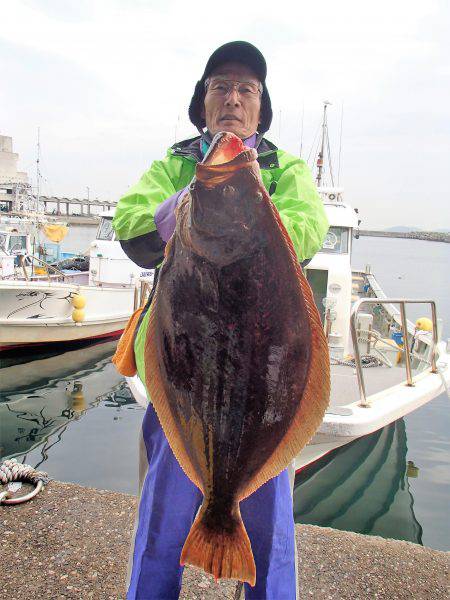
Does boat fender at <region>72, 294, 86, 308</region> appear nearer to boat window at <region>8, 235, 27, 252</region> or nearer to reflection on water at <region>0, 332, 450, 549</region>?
reflection on water at <region>0, 332, 450, 549</region>

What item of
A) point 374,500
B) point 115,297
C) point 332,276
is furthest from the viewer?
point 115,297

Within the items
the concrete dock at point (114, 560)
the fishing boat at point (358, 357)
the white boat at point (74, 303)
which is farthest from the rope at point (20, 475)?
the white boat at point (74, 303)

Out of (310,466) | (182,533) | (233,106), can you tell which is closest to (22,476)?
(182,533)

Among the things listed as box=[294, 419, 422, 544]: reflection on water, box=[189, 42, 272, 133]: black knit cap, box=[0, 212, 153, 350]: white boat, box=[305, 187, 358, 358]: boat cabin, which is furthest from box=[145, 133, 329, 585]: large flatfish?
box=[0, 212, 153, 350]: white boat

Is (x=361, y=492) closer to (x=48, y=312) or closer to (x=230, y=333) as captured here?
(x=230, y=333)

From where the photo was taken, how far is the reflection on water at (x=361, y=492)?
566 cm

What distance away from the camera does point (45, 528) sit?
321 cm

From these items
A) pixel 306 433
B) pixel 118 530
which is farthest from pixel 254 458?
pixel 118 530

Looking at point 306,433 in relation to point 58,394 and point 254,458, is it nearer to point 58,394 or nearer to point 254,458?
point 254,458

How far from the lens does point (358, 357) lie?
4660 millimetres

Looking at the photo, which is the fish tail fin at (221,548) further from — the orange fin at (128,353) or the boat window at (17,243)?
the boat window at (17,243)

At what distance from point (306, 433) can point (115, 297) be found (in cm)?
1261

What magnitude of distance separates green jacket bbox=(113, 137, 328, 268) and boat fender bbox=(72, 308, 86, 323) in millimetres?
10655

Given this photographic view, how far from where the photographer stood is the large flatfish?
51.3 inches
